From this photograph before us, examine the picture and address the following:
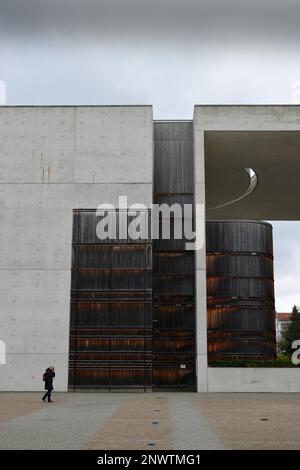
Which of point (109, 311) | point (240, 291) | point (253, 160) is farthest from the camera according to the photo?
point (240, 291)

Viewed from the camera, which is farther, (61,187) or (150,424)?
(61,187)

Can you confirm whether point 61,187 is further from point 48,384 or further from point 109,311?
point 48,384

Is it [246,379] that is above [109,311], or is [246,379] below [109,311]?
below

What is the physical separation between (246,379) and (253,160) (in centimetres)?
1275

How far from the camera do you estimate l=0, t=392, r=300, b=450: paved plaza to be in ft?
34.3

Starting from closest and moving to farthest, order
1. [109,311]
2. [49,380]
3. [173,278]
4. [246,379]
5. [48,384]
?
[48,384], [49,380], [246,379], [109,311], [173,278]

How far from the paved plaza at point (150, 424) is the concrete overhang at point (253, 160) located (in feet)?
45.4

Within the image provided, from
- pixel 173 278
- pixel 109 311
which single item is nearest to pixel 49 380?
pixel 109 311

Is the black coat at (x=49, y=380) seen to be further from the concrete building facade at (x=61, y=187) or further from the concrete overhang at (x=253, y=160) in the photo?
the concrete overhang at (x=253, y=160)

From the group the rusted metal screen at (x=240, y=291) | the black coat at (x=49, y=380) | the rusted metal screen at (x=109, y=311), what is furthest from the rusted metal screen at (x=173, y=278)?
the black coat at (x=49, y=380)

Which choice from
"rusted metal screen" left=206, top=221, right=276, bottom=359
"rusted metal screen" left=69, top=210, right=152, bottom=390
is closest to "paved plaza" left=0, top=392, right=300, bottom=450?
"rusted metal screen" left=69, top=210, right=152, bottom=390

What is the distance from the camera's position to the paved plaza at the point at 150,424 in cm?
1047

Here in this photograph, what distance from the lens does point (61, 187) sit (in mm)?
28438

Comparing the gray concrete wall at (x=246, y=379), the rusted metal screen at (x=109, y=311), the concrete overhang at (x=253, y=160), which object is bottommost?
the gray concrete wall at (x=246, y=379)
